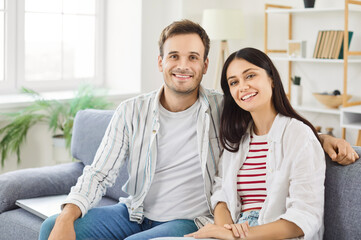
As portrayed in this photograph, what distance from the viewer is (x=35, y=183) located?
2.68 m

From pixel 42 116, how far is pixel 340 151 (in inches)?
103

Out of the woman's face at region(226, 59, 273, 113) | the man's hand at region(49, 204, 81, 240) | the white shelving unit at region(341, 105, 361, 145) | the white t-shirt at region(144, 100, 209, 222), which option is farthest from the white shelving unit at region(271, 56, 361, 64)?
the man's hand at region(49, 204, 81, 240)

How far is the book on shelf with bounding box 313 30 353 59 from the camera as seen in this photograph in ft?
13.5

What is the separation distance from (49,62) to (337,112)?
238 cm

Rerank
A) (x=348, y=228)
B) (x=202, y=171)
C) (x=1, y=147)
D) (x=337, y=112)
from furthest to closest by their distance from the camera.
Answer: (x=337, y=112)
(x=1, y=147)
(x=202, y=171)
(x=348, y=228)

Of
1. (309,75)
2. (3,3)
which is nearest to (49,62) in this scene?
(3,3)

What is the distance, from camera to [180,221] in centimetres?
204

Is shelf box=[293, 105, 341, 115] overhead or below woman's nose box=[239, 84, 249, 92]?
below

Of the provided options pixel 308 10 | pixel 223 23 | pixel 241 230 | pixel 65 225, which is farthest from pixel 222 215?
pixel 223 23

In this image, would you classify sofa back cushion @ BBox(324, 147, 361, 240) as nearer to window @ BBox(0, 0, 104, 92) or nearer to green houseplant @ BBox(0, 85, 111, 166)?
green houseplant @ BBox(0, 85, 111, 166)

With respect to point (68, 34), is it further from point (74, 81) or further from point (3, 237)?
point (3, 237)

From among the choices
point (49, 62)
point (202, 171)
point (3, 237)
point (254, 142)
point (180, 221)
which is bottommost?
point (3, 237)

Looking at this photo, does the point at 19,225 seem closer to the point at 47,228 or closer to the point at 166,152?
the point at 47,228

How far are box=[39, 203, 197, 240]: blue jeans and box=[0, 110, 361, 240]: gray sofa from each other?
43cm
